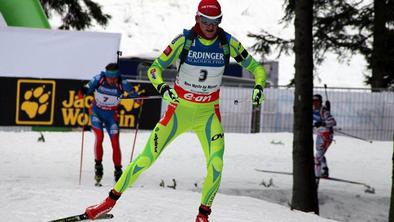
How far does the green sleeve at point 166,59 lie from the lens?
581 centimetres

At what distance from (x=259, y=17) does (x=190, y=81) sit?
71.1 meters

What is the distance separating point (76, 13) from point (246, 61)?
738 inches

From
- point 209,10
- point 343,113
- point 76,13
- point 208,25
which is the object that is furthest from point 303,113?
point 76,13

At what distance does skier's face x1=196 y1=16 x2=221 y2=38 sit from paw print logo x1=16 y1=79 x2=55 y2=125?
10.1m

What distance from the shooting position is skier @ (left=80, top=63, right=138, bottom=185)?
1001 cm

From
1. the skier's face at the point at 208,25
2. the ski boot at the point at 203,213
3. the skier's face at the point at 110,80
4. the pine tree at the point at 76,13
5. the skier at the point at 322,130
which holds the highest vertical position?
the pine tree at the point at 76,13

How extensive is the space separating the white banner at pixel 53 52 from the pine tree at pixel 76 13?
914 centimetres

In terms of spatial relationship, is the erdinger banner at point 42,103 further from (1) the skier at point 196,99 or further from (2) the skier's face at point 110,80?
(1) the skier at point 196,99

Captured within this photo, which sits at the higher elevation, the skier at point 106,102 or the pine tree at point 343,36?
the pine tree at point 343,36

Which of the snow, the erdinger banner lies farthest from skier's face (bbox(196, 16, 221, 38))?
the snow

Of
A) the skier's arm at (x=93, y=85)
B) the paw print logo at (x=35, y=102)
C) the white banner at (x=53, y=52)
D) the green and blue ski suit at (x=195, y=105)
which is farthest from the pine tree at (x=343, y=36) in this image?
the green and blue ski suit at (x=195, y=105)

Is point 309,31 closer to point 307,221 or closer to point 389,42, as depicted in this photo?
point 307,221

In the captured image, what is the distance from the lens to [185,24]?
2881 inches

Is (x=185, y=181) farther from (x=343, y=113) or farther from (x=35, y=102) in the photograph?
(x=343, y=113)
